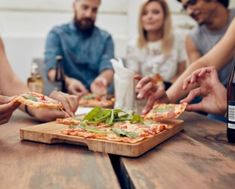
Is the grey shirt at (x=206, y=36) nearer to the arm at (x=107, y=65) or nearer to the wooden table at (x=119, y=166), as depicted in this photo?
the arm at (x=107, y=65)

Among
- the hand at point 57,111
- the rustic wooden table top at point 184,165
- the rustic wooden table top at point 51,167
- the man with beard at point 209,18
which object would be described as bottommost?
the rustic wooden table top at point 184,165

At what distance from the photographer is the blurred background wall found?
149 inches

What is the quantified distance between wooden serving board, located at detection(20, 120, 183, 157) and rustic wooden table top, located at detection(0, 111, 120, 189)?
0.02 metres

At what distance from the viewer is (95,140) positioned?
30.3 inches

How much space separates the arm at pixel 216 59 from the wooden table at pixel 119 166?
0.56 m

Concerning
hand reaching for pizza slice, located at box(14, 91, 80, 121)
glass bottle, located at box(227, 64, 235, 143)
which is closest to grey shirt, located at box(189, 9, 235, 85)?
hand reaching for pizza slice, located at box(14, 91, 80, 121)

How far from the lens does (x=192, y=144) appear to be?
2.84 ft

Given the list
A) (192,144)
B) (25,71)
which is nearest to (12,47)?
(25,71)

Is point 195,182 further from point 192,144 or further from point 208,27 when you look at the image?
point 208,27

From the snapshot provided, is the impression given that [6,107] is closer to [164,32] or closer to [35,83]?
[35,83]

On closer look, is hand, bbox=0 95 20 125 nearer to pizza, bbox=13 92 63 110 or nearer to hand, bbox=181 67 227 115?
pizza, bbox=13 92 63 110

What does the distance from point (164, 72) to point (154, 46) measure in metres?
0.27

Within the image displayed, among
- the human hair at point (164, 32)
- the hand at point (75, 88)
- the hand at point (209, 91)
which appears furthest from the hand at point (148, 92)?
the human hair at point (164, 32)

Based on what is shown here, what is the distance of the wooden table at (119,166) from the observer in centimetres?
55
